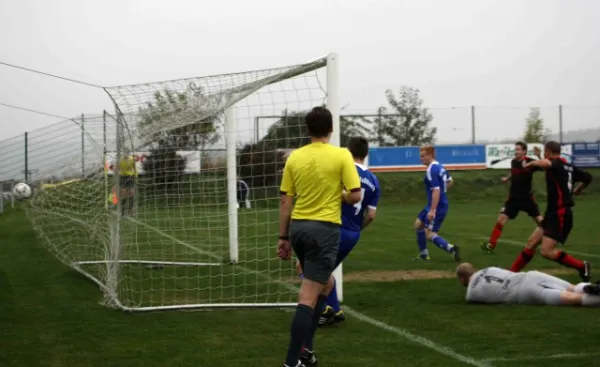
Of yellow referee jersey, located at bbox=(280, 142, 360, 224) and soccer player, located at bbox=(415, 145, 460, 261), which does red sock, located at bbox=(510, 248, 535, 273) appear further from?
yellow referee jersey, located at bbox=(280, 142, 360, 224)

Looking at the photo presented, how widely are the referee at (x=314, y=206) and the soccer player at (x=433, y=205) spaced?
6.79 meters

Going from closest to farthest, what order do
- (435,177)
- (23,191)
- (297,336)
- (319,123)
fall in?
(297,336) < (319,123) < (435,177) < (23,191)

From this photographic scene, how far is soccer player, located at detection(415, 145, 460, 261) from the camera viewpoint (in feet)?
41.7

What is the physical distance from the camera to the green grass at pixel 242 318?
6445 millimetres

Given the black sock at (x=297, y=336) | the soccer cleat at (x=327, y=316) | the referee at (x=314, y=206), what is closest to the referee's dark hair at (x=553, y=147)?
the soccer cleat at (x=327, y=316)

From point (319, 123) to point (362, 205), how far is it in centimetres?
146

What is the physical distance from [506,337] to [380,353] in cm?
131

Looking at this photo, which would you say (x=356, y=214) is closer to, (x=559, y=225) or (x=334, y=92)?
(x=334, y=92)

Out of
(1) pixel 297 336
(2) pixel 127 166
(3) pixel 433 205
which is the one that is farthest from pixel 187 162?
(1) pixel 297 336

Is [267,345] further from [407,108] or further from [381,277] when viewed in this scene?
[407,108]

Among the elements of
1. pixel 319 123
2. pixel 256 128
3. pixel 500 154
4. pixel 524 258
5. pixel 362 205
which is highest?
pixel 500 154

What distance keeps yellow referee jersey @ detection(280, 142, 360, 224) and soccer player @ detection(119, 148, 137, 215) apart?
4.09m

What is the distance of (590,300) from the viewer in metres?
8.14

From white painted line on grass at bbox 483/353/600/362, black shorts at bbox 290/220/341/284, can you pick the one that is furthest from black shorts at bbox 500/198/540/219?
black shorts at bbox 290/220/341/284
